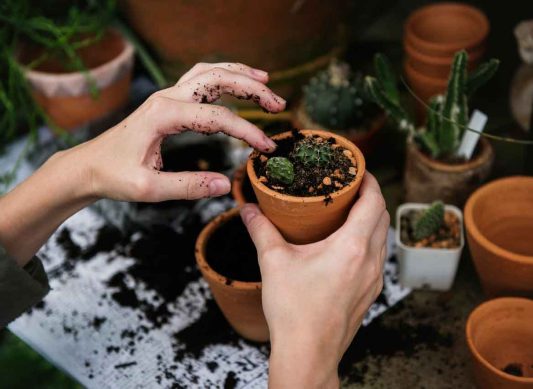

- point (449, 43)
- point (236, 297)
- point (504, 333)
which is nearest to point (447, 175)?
point (504, 333)

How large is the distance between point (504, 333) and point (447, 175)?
43 cm

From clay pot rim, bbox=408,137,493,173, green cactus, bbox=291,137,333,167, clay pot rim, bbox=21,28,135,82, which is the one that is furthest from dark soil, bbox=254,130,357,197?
clay pot rim, bbox=21,28,135,82

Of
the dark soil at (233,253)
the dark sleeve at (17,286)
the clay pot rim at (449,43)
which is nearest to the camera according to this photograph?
the dark sleeve at (17,286)

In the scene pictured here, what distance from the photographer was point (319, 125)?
5.70 ft

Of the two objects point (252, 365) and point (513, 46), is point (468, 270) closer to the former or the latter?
point (252, 365)

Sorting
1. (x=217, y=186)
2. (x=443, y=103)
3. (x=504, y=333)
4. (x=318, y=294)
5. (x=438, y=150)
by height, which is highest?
(x=217, y=186)

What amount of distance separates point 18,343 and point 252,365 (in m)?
0.55

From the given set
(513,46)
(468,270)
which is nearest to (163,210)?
(468,270)

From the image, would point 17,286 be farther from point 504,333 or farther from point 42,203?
point 504,333

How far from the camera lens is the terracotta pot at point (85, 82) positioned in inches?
72.1

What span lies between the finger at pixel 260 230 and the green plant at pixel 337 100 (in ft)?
2.24

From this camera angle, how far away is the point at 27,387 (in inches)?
51.7

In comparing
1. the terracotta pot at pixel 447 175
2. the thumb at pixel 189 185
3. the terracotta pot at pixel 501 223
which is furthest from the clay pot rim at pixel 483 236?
the thumb at pixel 189 185

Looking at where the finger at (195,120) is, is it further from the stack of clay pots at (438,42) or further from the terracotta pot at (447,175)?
the stack of clay pots at (438,42)
